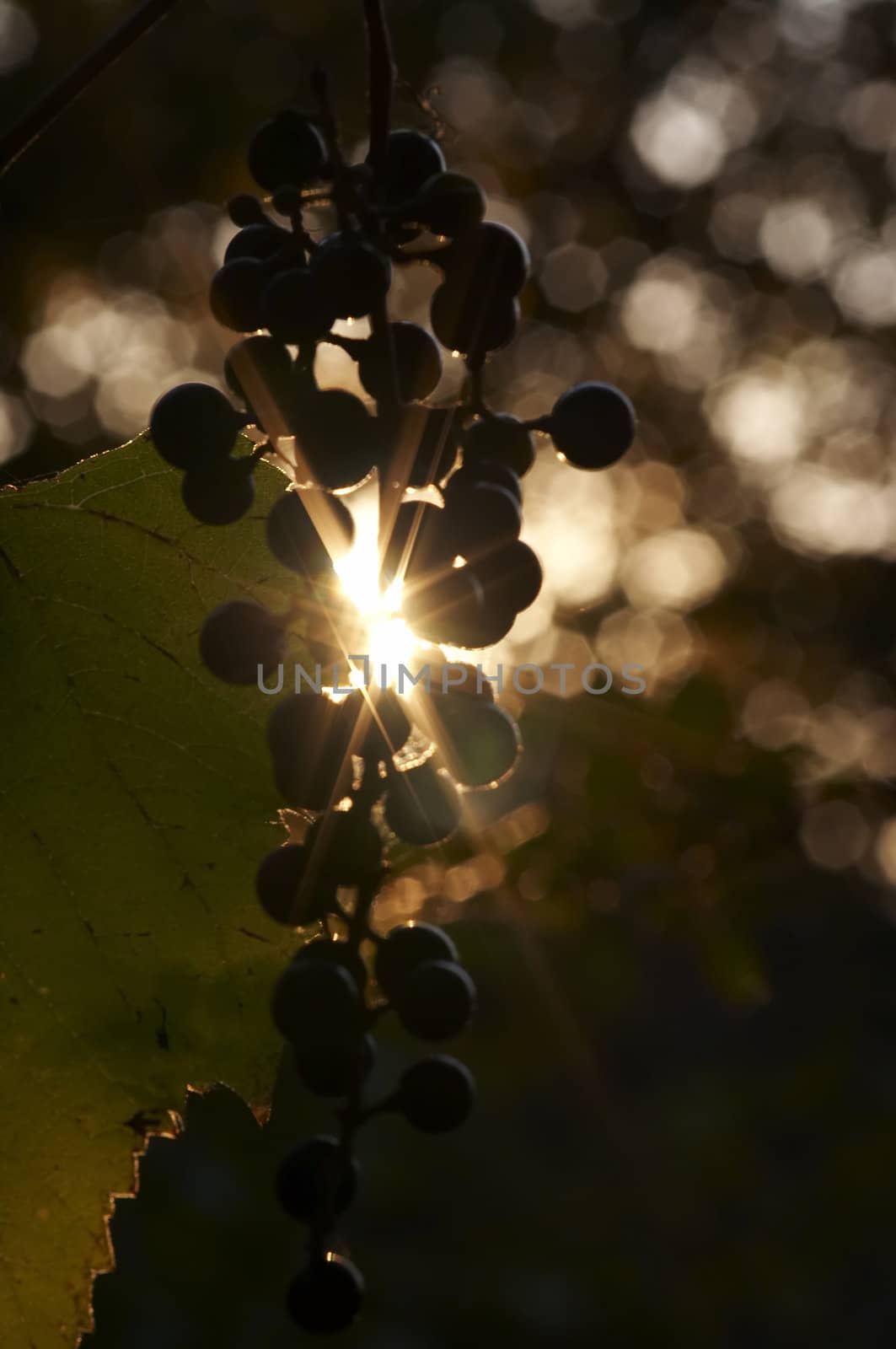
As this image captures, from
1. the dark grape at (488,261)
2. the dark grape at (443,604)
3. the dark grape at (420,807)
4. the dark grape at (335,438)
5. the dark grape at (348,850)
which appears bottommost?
the dark grape at (348,850)

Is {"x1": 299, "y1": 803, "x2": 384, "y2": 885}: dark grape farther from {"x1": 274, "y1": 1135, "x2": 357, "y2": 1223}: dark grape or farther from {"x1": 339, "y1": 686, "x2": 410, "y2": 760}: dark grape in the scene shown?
{"x1": 274, "y1": 1135, "x2": 357, "y2": 1223}: dark grape

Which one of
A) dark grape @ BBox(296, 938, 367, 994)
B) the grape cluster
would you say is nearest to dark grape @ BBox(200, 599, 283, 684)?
the grape cluster

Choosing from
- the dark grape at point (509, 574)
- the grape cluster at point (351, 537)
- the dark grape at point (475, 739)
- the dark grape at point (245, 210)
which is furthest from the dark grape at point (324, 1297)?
the dark grape at point (245, 210)

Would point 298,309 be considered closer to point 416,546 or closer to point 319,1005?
point 416,546

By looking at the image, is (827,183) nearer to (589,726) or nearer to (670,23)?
(670,23)

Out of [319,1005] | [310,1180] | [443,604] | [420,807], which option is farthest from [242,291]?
[310,1180]

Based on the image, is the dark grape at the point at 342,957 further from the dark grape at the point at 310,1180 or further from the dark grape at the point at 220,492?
the dark grape at the point at 220,492

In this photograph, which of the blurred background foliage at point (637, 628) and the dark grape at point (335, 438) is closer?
the dark grape at point (335, 438)
